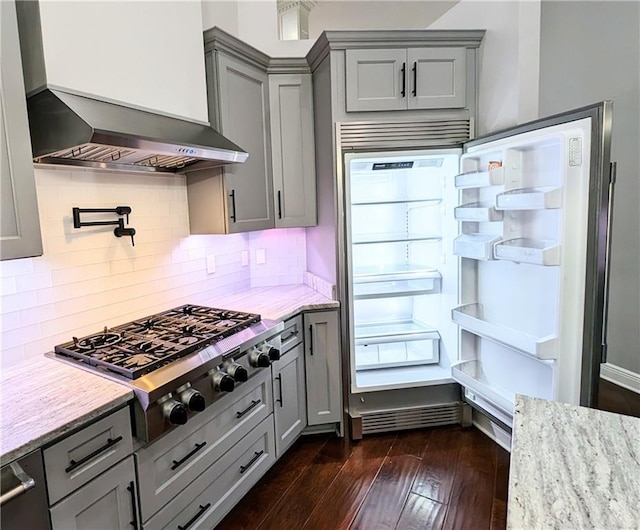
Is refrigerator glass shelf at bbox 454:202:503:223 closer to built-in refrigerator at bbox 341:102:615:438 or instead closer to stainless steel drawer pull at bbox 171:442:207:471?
built-in refrigerator at bbox 341:102:615:438

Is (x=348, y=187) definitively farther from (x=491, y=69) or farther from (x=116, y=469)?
(x=116, y=469)

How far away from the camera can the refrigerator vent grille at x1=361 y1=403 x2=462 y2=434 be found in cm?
270

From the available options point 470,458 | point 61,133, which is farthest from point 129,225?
point 470,458

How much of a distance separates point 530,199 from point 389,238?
1064 mm

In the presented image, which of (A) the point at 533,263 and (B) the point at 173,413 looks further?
(A) the point at 533,263

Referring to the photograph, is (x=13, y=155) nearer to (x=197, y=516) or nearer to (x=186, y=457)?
(x=186, y=457)

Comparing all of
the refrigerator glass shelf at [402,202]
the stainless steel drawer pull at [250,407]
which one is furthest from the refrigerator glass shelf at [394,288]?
the stainless steel drawer pull at [250,407]

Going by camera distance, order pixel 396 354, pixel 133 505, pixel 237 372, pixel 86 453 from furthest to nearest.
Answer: pixel 396 354
pixel 237 372
pixel 133 505
pixel 86 453

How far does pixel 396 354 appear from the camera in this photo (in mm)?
3051

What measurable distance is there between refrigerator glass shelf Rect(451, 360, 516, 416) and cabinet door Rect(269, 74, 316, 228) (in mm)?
1398

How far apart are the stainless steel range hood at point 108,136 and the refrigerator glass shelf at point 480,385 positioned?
1891mm

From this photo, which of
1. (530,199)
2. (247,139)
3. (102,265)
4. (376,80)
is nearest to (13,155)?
(102,265)

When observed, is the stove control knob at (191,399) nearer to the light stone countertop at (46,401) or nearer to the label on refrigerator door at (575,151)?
the light stone countertop at (46,401)

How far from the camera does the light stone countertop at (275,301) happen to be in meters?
2.39
